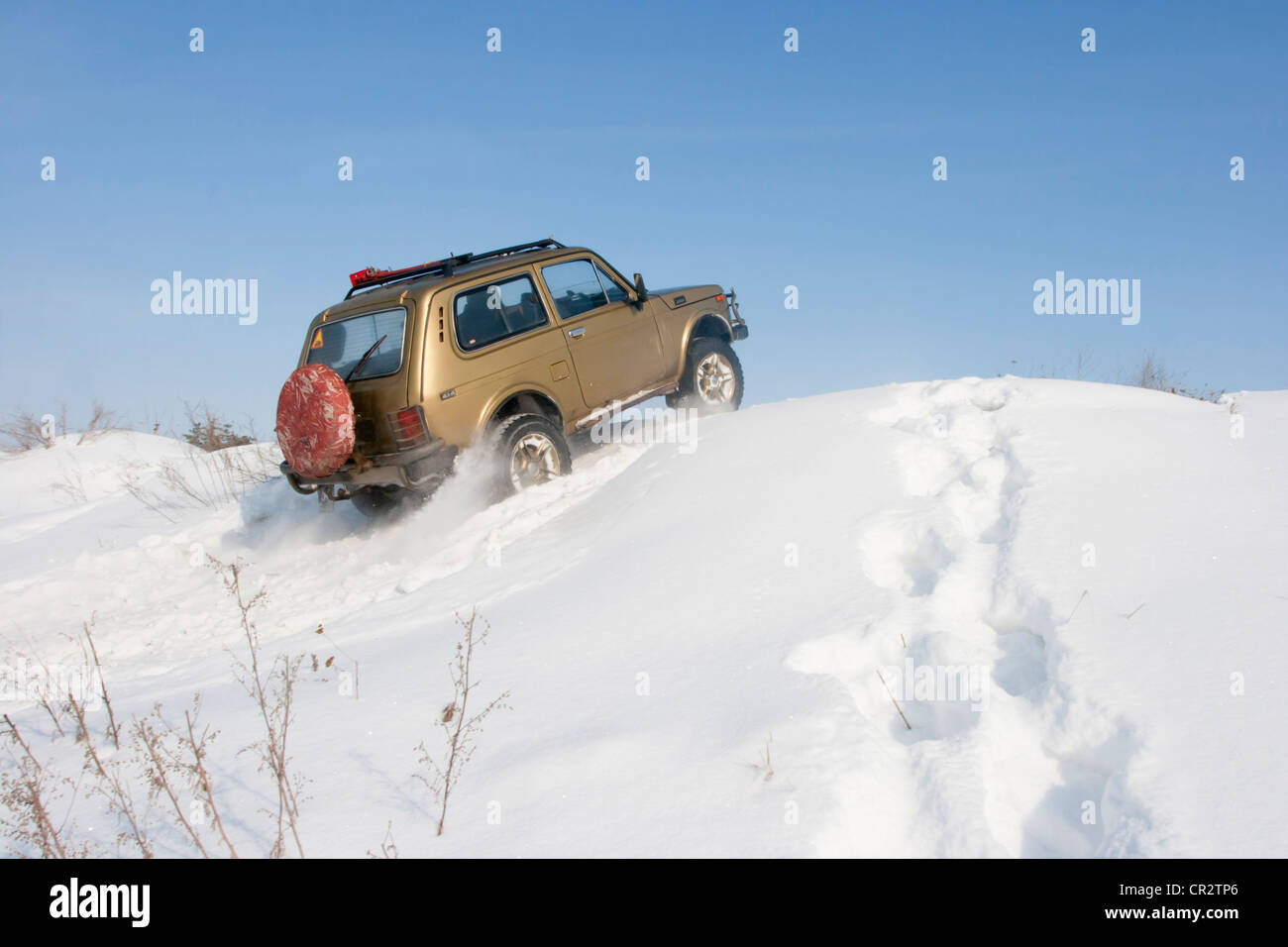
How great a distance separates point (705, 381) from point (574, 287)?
198cm

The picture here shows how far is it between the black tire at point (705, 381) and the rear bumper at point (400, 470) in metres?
3.11

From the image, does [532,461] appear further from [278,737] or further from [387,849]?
[387,849]

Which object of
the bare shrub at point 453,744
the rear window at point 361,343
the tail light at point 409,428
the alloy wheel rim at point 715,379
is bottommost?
the bare shrub at point 453,744

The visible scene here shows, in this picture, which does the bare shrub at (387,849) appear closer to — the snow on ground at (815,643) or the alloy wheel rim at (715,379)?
the snow on ground at (815,643)

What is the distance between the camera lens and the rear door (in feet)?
25.6

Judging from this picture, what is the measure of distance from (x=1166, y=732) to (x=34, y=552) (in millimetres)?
10886

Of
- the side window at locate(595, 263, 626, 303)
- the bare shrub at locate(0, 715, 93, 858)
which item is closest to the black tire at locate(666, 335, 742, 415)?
the side window at locate(595, 263, 626, 303)

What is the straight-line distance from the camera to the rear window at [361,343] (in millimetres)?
6766

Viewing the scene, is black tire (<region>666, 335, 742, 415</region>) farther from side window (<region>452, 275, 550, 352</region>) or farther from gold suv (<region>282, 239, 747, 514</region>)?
side window (<region>452, 275, 550, 352</region>)

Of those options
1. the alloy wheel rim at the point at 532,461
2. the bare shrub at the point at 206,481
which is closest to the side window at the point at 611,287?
the alloy wheel rim at the point at 532,461

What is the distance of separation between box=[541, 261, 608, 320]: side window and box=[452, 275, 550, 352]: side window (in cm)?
21

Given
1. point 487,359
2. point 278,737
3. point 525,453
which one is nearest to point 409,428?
point 487,359
